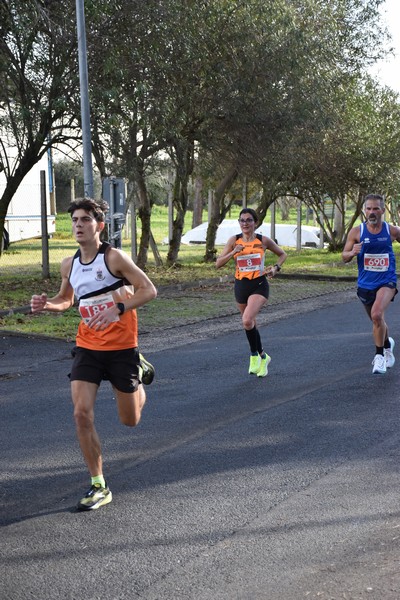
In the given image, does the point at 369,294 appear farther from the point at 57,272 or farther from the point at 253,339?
the point at 57,272

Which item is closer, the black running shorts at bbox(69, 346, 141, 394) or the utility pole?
the black running shorts at bbox(69, 346, 141, 394)

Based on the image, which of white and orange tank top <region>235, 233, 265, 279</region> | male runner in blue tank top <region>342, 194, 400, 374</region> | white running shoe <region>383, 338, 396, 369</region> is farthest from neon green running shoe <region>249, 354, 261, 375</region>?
white running shoe <region>383, 338, 396, 369</region>

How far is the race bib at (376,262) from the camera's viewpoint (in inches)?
393

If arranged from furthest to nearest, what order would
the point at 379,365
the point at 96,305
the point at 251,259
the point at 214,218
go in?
the point at 214,218 < the point at 251,259 < the point at 379,365 < the point at 96,305

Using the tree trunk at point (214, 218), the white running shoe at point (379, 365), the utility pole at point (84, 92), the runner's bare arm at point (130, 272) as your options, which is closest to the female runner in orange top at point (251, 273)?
the white running shoe at point (379, 365)

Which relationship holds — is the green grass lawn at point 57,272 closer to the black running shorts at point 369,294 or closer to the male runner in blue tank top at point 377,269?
the black running shorts at point 369,294

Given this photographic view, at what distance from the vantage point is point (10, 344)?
1235 centimetres

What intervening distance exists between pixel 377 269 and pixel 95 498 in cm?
530

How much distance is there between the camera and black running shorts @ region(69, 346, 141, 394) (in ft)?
19.0

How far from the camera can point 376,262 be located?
1002cm

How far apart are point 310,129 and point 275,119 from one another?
1.80 meters

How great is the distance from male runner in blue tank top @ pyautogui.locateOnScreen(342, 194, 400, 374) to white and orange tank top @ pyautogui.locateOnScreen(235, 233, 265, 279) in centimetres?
97

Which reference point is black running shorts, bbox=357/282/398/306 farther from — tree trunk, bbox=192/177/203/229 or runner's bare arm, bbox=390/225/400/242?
tree trunk, bbox=192/177/203/229

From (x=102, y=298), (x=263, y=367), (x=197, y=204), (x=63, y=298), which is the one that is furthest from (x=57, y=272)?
(x=197, y=204)
